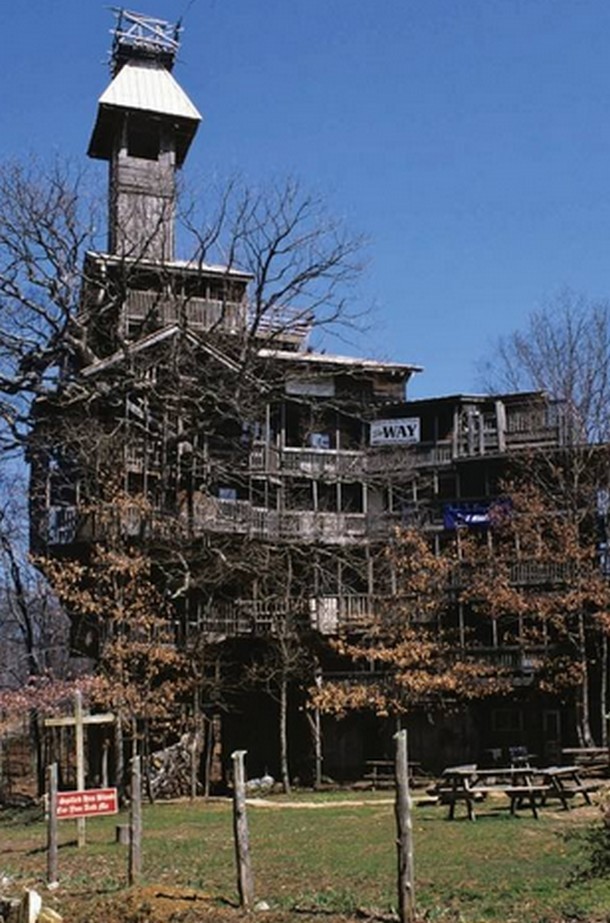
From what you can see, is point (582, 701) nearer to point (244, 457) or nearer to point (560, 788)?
point (244, 457)

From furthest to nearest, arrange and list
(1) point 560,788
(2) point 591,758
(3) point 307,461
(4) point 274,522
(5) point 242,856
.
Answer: (3) point 307,461
(4) point 274,522
(2) point 591,758
(1) point 560,788
(5) point 242,856

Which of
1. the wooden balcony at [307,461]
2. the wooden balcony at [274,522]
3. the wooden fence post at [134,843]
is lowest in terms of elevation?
the wooden fence post at [134,843]

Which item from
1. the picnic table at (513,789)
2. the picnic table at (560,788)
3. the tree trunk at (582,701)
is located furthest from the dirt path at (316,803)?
the tree trunk at (582,701)

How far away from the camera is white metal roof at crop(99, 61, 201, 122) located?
48.1 m

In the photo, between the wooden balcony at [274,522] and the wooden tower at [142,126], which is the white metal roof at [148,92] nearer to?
the wooden tower at [142,126]

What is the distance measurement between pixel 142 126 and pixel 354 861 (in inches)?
1514

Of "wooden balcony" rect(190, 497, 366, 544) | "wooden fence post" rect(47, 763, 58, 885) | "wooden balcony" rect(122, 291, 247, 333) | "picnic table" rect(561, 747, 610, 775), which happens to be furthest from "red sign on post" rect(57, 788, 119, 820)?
"wooden balcony" rect(122, 291, 247, 333)

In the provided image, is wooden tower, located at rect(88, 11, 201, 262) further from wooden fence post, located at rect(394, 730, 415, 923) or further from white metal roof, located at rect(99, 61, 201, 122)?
wooden fence post, located at rect(394, 730, 415, 923)

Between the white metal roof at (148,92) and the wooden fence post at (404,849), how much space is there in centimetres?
4023

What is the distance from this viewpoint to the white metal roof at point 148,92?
158ft

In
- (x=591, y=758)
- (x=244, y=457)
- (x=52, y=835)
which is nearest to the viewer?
(x=52, y=835)

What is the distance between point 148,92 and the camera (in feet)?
162

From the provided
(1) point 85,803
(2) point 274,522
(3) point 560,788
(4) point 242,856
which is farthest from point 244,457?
(4) point 242,856

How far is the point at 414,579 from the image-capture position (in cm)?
3747
